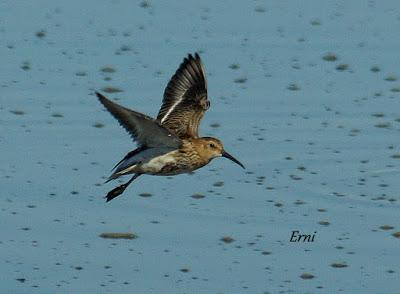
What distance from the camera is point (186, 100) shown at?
1181cm

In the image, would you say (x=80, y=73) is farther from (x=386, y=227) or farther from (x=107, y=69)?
(x=386, y=227)

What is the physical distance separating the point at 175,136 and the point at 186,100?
0.82 metres

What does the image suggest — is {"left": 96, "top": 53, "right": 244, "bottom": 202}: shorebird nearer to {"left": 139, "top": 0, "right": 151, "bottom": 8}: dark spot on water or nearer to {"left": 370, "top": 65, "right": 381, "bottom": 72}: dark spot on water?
{"left": 370, "top": 65, "right": 381, "bottom": 72}: dark spot on water

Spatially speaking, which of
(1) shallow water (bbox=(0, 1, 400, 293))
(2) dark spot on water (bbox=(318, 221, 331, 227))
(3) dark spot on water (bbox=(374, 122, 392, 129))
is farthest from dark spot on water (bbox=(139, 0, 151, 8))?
(2) dark spot on water (bbox=(318, 221, 331, 227))

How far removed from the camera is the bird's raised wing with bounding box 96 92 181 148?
998 cm

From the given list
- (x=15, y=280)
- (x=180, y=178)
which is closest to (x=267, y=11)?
(x=180, y=178)

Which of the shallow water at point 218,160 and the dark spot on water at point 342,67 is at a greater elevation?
the dark spot on water at point 342,67

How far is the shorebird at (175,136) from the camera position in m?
10.8

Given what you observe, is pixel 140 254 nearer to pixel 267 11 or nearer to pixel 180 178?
pixel 180 178

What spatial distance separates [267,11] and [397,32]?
1.58 meters

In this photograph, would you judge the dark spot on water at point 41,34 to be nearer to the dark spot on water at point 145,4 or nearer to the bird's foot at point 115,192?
the dark spot on water at point 145,4

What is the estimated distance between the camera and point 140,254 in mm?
10938

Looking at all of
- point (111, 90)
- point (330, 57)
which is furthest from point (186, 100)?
point (330, 57)

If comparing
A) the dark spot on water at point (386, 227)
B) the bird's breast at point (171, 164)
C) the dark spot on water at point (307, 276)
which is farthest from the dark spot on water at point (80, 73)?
the dark spot on water at point (307, 276)
